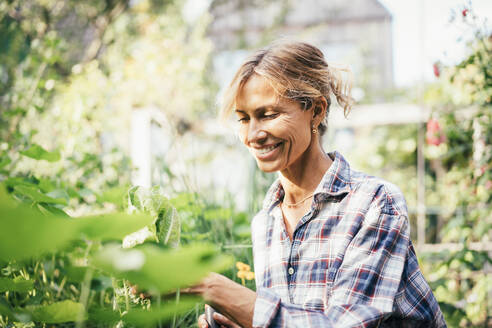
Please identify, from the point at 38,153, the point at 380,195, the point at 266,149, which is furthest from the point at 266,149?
the point at 38,153

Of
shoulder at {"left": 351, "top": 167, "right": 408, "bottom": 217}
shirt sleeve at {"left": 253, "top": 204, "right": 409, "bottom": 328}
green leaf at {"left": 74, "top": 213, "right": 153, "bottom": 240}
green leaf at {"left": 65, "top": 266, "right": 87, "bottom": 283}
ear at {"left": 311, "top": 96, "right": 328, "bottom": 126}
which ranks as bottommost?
shirt sleeve at {"left": 253, "top": 204, "right": 409, "bottom": 328}

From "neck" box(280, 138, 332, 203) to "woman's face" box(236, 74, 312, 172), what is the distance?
0.18 ft

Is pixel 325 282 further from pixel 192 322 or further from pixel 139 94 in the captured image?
pixel 139 94

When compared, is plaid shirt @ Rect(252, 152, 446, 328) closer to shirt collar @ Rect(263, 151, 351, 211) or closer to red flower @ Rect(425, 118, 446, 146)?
shirt collar @ Rect(263, 151, 351, 211)

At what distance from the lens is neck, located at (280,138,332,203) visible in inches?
53.7

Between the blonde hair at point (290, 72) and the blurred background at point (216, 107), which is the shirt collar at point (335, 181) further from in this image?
the blurred background at point (216, 107)

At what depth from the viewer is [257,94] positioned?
1275 mm

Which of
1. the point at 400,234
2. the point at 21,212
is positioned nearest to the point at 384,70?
the point at 400,234

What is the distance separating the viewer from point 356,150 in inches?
242

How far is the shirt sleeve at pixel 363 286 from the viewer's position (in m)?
0.90

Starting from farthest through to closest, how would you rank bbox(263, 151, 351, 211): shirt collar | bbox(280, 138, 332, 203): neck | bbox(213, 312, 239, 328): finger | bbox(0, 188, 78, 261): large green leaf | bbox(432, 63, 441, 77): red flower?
bbox(432, 63, 441, 77): red flower
bbox(280, 138, 332, 203): neck
bbox(263, 151, 351, 211): shirt collar
bbox(213, 312, 239, 328): finger
bbox(0, 188, 78, 261): large green leaf

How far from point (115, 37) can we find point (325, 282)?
594 cm

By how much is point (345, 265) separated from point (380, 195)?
21 cm

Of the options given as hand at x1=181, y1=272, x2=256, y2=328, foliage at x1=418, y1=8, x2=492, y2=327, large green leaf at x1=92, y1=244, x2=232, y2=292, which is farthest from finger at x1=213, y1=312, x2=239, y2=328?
foliage at x1=418, y1=8, x2=492, y2=327
